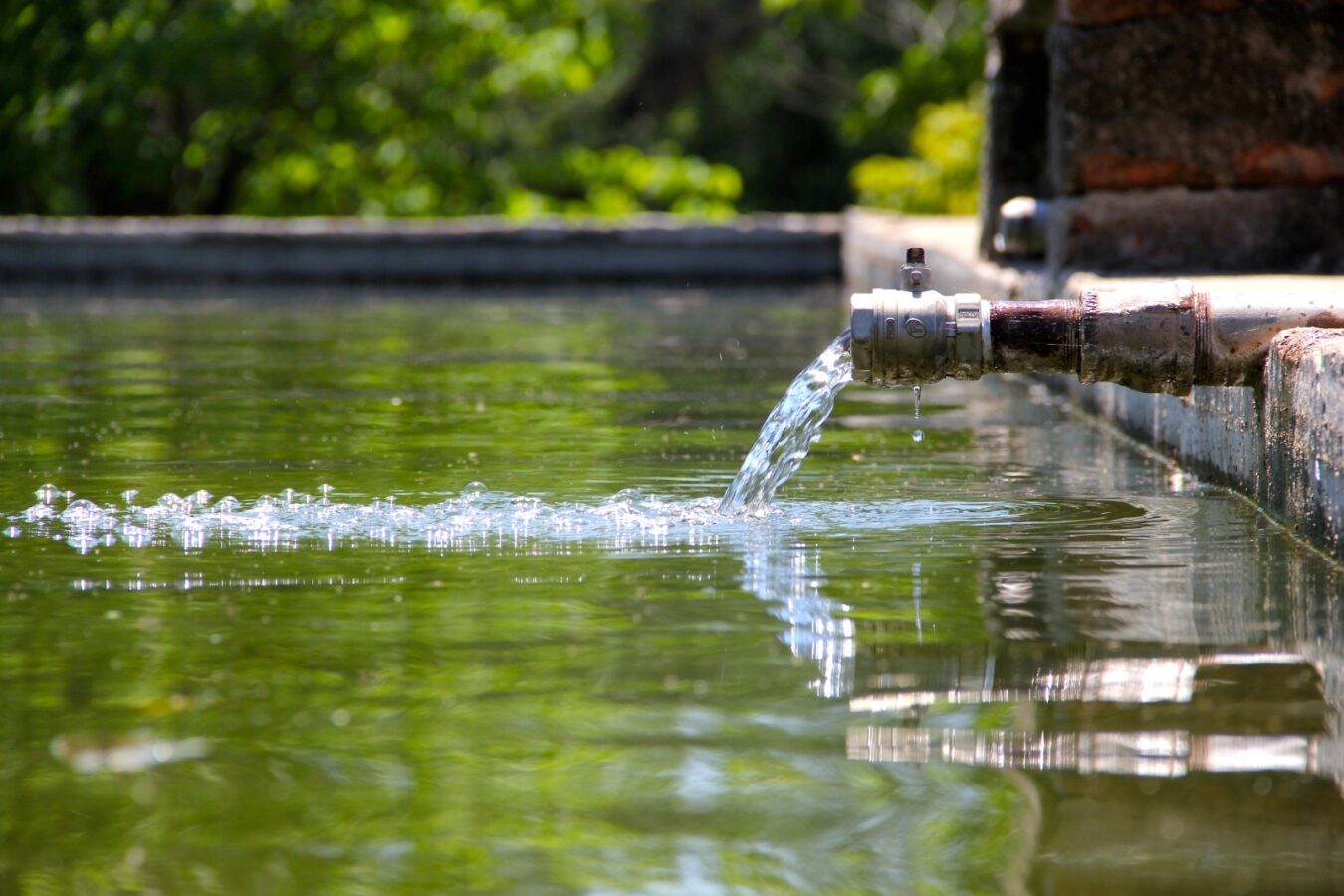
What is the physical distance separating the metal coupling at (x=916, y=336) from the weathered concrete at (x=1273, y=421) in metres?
0.61

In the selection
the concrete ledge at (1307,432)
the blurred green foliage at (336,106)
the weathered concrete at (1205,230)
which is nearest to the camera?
the concrete ledge at (1307,432)

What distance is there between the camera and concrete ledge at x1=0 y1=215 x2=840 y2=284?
14859mm

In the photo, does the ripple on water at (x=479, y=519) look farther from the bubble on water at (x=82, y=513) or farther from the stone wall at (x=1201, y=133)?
the stone wall at (x=1201, y=133)

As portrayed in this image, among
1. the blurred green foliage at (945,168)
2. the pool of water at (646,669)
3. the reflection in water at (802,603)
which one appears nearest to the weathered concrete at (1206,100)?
the pool of water at (646,669)

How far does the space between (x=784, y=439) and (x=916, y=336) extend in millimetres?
715

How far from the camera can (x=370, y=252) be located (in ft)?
49.7

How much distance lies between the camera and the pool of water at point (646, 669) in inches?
87.7

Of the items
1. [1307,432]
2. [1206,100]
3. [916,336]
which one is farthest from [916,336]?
[1206,100]

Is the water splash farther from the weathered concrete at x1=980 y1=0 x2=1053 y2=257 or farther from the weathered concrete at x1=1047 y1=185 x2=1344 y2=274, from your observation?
the weathered concrete at x1=980 y1=0 x2=1053 y2=257

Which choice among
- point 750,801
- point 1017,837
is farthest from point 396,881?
point 1017,837

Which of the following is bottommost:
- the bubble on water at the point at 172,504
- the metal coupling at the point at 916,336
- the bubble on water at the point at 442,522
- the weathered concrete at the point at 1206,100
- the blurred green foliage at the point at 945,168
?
the bubble on water at the point at 442,522

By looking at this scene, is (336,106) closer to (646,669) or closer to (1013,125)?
(1013,125)

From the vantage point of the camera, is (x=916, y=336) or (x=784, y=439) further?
(x=784, y=439)

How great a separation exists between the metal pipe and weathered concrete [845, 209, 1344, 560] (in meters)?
0.10
